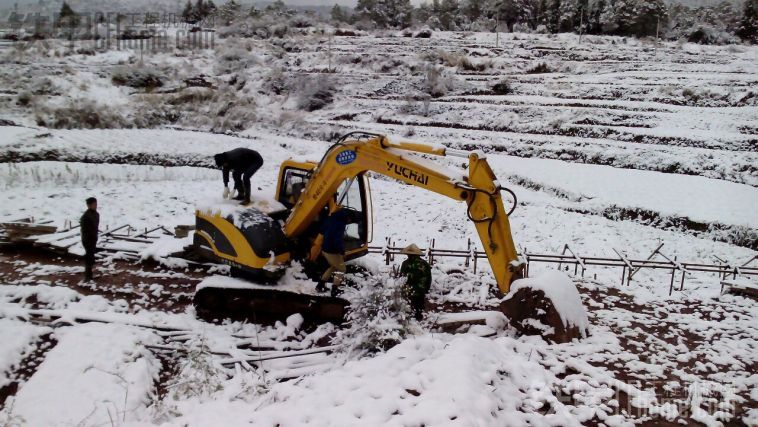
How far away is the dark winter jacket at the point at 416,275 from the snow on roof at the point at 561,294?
139 centimetres

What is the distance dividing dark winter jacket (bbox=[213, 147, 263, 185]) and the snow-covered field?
2703mm

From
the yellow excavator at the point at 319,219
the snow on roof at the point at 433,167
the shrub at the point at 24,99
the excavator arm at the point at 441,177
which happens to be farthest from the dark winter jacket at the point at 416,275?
the shrub at the point at 24,99

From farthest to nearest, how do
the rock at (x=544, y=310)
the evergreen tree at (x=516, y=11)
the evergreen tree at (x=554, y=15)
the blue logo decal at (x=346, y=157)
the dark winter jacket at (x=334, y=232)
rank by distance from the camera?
the evergreen tree at (x=516, y=11)
the evergreen tree at (x=554, y=15)
the dark winter jacket at (x=334, y=232)
the blue logo decal at (x=346, y=157)
the rock at (x=544, y=310)

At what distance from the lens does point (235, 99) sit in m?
34.6

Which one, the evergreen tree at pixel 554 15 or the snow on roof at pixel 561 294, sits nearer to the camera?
the snow on roof at pixel 561 294

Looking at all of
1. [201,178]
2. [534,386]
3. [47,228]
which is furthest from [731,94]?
[47,228]

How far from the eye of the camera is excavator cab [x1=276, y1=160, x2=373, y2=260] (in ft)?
30.6

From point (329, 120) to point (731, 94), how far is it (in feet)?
73.5

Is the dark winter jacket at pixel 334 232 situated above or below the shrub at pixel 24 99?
below

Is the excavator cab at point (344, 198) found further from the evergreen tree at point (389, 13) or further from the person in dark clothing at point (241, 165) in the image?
the evergreen tree at point (389, 13)

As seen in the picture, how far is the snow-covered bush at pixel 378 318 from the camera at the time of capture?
22.8 feet

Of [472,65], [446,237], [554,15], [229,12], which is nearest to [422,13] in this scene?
[554,15]

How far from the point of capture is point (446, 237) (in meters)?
15.5

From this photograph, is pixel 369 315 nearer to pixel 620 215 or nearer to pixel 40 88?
pixel 620 215
